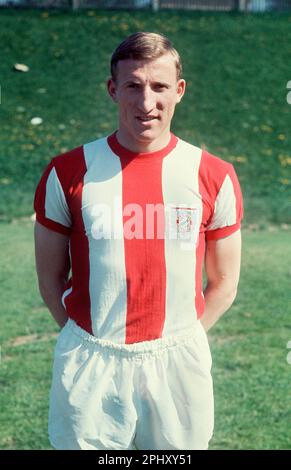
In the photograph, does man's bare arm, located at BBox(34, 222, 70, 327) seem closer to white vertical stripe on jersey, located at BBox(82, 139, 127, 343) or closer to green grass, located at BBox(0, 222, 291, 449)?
white vertical stripe on jersey, located at BBox(82, 139, 127, 343)

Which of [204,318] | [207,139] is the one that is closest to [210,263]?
[204,318]

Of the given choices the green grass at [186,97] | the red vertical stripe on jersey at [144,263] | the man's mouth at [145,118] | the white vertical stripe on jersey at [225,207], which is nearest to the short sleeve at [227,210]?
the white vertical stripe on jersey at [225,207]

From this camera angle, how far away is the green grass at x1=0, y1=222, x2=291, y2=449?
465 centimetres

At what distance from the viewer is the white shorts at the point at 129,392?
2537 millimetres

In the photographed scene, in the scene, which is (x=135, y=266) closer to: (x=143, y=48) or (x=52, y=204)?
(x=52, y=204)

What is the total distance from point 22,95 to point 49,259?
13623 mm

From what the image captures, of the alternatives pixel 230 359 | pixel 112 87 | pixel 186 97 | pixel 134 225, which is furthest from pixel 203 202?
pixel 186 97

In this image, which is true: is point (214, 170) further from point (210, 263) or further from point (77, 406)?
point (77, 406)

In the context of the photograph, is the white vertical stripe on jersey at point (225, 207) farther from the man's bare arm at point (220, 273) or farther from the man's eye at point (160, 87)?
the man's eye at point (160, 87)

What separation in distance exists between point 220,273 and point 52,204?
0.61 meters

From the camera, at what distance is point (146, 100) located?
2.46m

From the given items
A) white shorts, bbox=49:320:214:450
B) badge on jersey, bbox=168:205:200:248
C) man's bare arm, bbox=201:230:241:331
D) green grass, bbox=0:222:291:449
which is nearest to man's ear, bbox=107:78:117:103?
badge on jersey, bbox=168:205:200:248

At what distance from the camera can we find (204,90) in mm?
16125

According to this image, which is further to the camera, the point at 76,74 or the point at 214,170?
the point at 76,74
